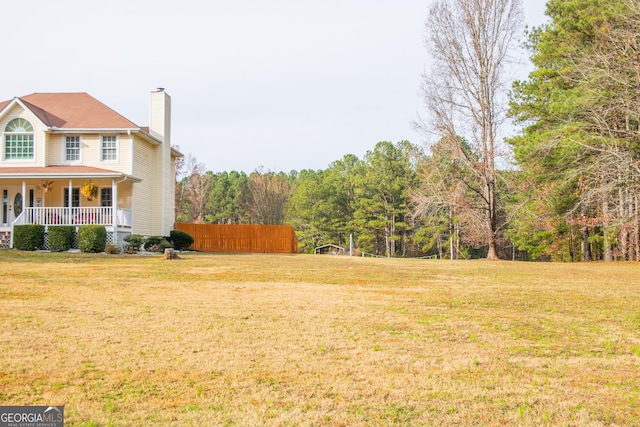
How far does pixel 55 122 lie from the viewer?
25047 mm

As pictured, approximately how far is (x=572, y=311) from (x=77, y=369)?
6.68 metres

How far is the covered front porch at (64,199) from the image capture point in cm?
2295

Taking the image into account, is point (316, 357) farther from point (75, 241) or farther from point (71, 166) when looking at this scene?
point (71, 166)

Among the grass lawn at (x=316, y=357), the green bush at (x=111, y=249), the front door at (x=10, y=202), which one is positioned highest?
the front door at (x=10, y=202)

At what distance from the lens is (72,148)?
25.1 metres

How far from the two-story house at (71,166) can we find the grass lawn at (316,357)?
14.9 metres

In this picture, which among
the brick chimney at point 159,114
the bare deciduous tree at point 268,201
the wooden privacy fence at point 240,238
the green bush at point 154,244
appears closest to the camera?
the green bush at point 154,244

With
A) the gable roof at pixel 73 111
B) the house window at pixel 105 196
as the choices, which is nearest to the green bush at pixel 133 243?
the house window at pixel 105 196

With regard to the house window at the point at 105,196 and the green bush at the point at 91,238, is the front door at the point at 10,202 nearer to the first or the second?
the house window at the point at 105,196

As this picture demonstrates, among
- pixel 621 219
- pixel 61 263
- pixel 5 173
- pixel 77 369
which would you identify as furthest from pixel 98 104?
pixel 77 369

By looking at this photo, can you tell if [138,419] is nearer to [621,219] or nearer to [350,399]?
[350,399]

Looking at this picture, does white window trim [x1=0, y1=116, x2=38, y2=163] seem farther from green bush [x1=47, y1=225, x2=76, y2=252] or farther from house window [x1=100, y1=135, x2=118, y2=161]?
green bush [x1=47, y1=225, x2=76, y2=252]

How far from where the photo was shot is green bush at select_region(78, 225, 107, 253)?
69.1ft

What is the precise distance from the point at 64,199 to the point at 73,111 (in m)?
4.36
